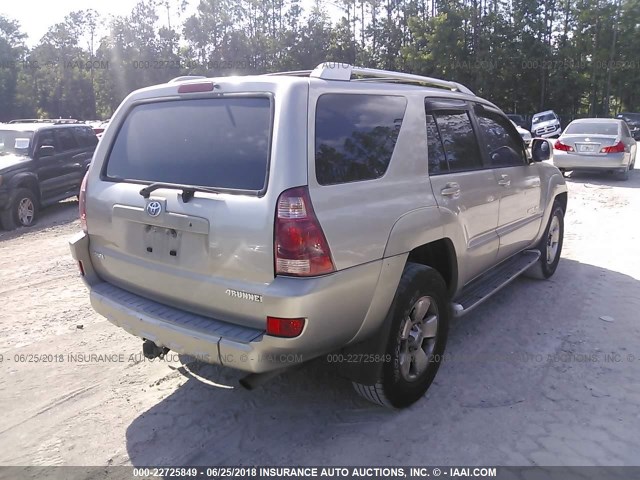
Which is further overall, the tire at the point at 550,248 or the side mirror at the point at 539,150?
the tire at the point at 550,248

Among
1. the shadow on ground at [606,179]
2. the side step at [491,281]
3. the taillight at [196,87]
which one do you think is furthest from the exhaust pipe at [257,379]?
the shadow on ground at [606,179]

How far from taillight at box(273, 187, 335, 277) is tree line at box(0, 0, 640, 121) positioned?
3932 cm

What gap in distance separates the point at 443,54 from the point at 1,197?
1447 inches

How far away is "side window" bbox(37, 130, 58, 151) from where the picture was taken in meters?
10.1

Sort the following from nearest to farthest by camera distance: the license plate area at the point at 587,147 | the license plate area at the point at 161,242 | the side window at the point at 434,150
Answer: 1. the license plate area at the point at 161,242
2. the side window at the point at 434,150
3. the license plate area at the point at 587,147

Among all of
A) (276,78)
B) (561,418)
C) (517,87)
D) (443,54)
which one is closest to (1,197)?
(276,78)

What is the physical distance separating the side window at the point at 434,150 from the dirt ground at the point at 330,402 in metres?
1.45

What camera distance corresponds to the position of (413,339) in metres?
3.29

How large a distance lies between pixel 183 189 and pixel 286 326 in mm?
956

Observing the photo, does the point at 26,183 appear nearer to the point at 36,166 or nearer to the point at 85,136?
the point at 36,166

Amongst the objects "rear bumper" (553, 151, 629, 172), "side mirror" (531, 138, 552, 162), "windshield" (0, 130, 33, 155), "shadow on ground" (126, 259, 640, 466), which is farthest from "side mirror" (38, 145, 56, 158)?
"rear bumper" (553, 151, 629, 172)

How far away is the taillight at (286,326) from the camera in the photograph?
2525mm

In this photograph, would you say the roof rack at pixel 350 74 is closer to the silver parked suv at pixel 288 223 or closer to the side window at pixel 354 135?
the silver parked suv at pixel 288 223

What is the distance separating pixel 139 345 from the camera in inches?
167
